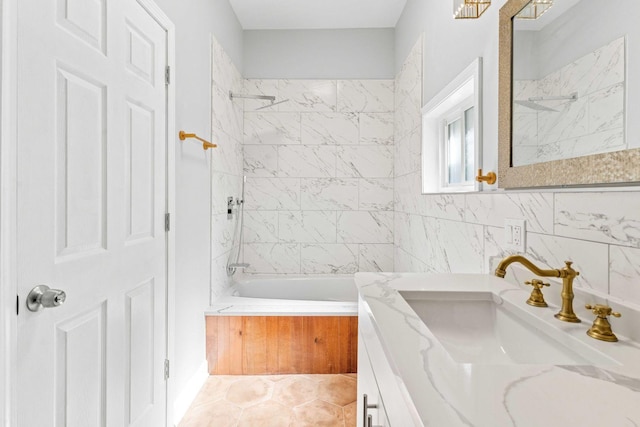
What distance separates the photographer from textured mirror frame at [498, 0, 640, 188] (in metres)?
0.79

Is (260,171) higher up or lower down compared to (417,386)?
higher up

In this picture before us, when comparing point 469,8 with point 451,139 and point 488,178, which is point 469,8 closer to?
point 488,178

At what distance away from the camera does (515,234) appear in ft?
4.12

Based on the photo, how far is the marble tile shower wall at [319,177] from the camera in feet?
10.9

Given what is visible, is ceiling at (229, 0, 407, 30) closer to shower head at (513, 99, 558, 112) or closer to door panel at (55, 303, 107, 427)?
shower head at (513, 99, 558, 112)

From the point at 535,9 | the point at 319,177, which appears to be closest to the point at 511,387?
the point at 535,9

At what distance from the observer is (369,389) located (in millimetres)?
1034

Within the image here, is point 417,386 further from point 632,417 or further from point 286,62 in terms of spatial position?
point 286,62

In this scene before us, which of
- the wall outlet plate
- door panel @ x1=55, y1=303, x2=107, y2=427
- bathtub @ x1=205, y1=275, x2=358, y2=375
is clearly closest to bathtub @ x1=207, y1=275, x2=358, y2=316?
bathtub @ x1=205, y1=275, x2=358, y2=375

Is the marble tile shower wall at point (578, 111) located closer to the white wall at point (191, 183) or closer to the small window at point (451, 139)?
the small window at point (451, 139)

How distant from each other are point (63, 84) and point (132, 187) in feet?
1.56

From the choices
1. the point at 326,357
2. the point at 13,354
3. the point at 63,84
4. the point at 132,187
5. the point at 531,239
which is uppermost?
the point at 63,84

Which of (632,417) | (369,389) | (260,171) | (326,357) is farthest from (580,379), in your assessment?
(260,171)

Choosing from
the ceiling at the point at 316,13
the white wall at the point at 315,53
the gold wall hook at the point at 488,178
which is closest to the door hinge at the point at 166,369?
the gold wall hook at the point at 488,178
